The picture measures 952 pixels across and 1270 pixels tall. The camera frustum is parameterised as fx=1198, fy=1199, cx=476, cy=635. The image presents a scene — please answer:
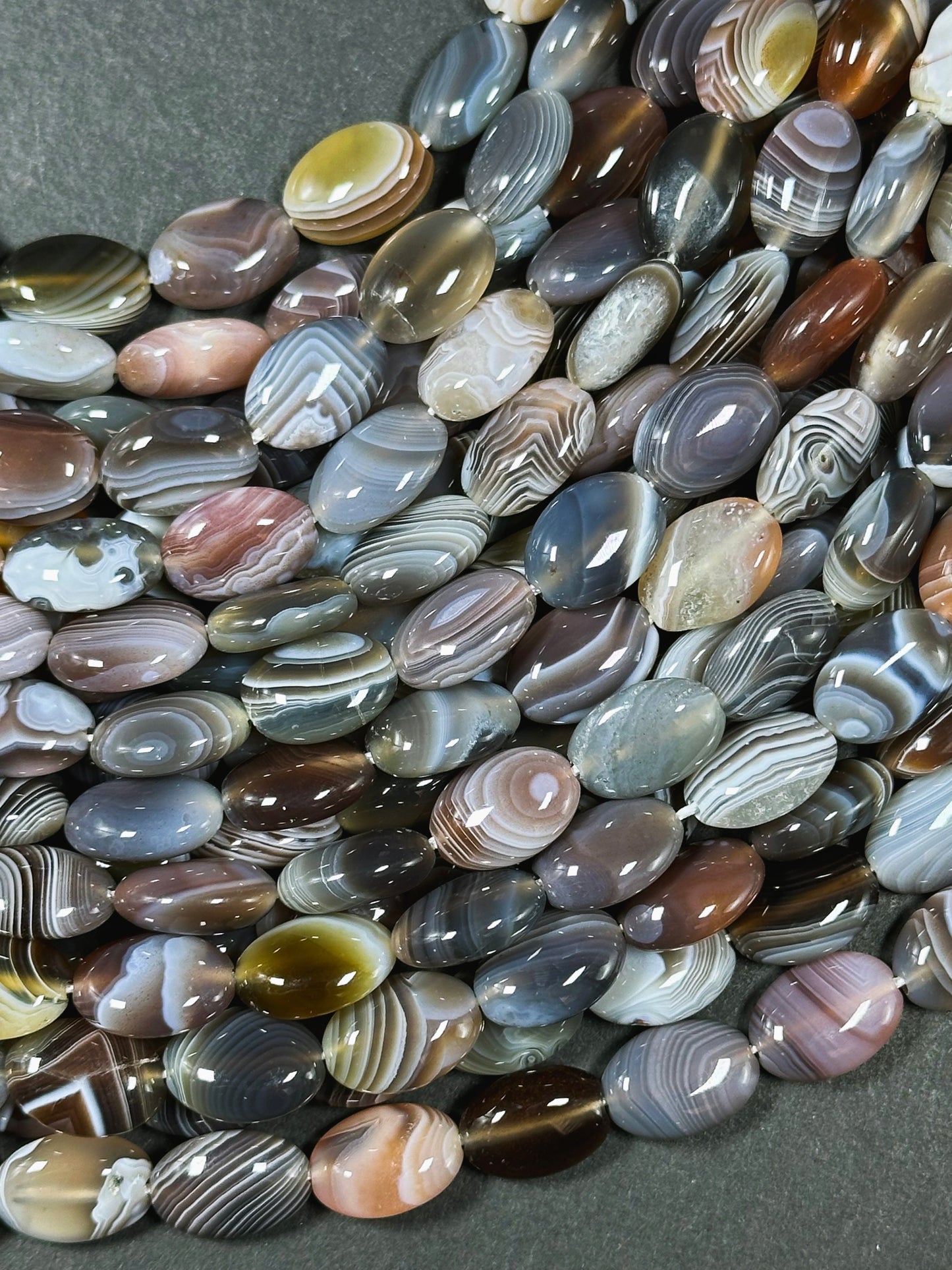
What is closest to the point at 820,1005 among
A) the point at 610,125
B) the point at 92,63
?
the point at 610,125

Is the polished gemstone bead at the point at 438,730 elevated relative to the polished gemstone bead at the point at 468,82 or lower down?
lower down

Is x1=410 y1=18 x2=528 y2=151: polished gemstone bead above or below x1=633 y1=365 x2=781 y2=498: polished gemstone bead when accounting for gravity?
above

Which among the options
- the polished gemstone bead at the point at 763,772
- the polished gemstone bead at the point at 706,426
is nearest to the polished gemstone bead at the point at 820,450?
the polished gemstone bead at the point at 706,426

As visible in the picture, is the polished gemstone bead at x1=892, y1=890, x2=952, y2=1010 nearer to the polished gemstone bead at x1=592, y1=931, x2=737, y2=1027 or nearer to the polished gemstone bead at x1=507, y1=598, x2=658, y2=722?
the polished gemstone bead at x1=592, y1=931, x2=737, y2=1027

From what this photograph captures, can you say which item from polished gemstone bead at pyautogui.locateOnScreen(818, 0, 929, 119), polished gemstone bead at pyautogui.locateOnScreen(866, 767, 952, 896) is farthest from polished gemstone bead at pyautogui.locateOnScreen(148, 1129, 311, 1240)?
polished gemstone bead at pyautogui.locateOnScreen(818, 0, 929, 119)

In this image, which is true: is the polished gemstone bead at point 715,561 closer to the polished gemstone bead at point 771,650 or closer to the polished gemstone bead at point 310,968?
the polished gemstone bead at point 771,650

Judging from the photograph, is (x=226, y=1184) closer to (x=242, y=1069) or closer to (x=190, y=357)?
(x=242, y=1069)

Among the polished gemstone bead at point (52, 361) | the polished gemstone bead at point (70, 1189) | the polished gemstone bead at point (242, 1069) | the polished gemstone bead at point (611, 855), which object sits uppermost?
the polished gemstone bead at point (52, 361)
